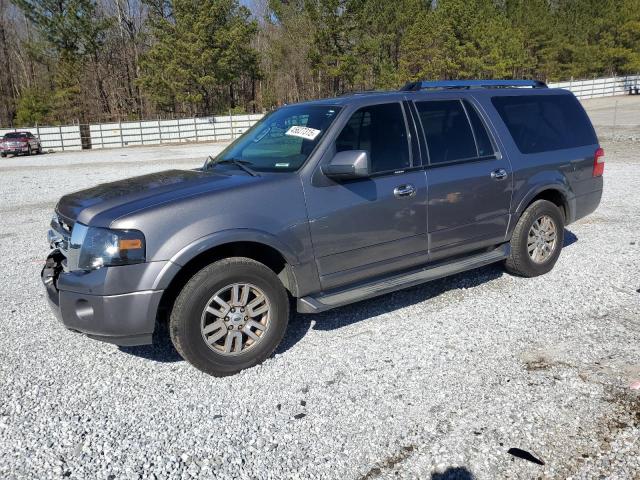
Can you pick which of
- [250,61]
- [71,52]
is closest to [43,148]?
[71,52]

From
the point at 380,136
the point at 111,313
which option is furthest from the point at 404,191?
the point at 111,313

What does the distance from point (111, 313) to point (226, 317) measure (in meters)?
0.73

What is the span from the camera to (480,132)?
16.0 feet

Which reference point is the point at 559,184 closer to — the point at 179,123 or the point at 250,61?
the point at 179,123

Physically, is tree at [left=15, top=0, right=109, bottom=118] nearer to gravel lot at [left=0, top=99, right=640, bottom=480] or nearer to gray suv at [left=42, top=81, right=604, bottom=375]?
gravel lot at [left=0, top=99, right=640, bottom=480]

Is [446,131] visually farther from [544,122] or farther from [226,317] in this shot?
[226,317]

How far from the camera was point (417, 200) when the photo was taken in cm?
432

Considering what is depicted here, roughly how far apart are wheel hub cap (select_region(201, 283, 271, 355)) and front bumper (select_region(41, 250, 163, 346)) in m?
0.36

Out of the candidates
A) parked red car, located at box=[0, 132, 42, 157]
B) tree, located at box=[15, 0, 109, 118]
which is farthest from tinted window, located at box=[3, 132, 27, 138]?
tree, located at box=[15, 0, 109, 118]

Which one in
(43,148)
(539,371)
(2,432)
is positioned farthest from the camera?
(43,148)

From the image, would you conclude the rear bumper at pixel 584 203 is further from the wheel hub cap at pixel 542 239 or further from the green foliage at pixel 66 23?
the green foliage at pixel 66 23

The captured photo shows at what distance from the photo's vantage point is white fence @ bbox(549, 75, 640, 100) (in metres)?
51.1

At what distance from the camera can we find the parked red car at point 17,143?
30641 mm

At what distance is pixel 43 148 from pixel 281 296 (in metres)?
38.8
